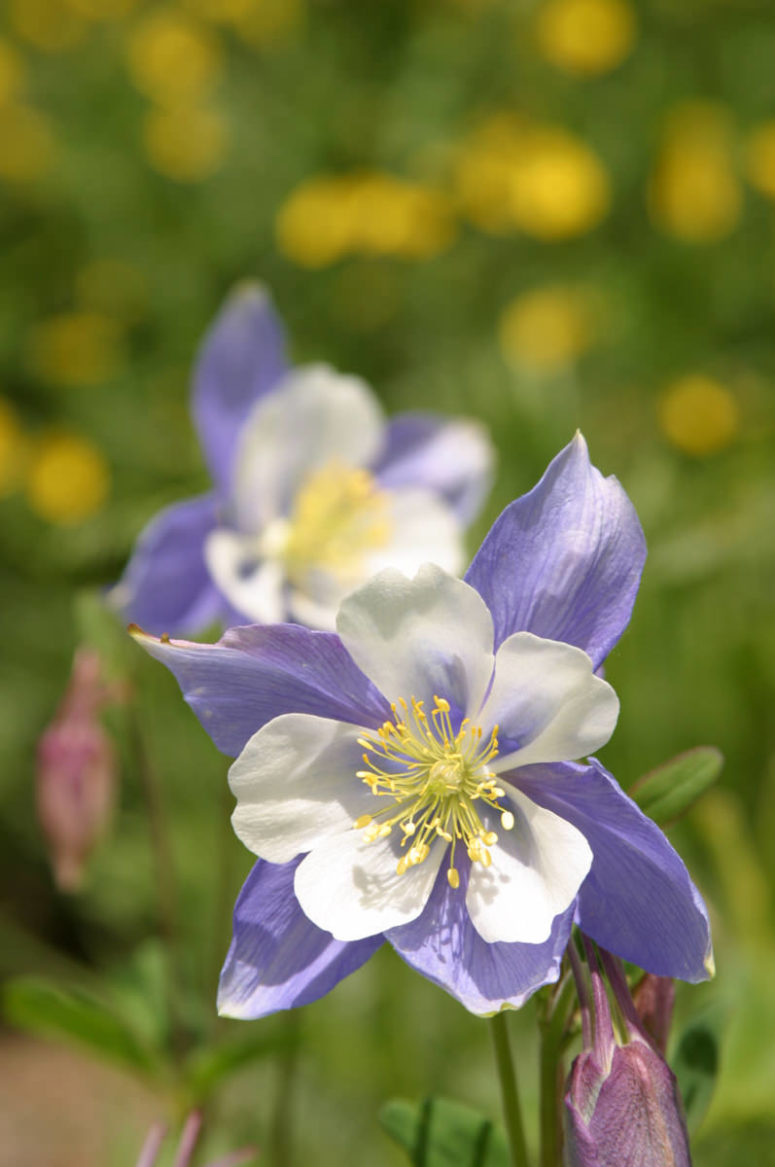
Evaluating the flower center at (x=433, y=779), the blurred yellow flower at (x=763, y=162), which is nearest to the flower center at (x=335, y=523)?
the flower center at (x=433, y=779)

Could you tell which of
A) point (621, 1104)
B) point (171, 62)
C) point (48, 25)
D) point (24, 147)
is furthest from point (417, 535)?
point (48, 25)

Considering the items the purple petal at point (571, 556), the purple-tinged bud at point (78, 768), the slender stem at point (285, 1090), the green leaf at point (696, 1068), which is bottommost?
the slender stem at point (285, 1090)

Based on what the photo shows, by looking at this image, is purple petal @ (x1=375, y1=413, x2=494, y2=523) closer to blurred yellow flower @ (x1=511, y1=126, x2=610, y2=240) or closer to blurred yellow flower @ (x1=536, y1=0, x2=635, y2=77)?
blurred yellow flower @ (x1=511, y1=126, x2=610, y2=240)

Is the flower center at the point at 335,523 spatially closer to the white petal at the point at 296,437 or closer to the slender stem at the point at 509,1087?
the white petal at the point at 296,437

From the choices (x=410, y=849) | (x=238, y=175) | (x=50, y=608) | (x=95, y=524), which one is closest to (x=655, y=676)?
(x=95, y=524)

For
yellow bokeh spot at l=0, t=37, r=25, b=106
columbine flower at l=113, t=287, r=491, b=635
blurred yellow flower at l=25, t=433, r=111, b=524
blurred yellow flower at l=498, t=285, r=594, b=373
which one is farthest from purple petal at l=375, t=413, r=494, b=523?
yellow bokeh spot at l=0, t=37, r=25, b=106

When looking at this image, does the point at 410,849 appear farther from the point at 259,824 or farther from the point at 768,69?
the point at 768,69
